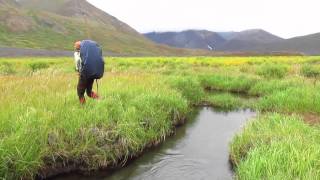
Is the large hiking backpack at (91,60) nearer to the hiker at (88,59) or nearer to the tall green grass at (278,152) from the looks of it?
the hiker at (88,59)

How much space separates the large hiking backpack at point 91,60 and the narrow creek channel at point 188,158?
118 inches

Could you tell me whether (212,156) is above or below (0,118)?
below

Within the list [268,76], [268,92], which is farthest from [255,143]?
[268,76]

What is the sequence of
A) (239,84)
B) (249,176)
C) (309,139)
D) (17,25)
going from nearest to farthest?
(249,176) → (309,139) → (239,84) → (17,25)

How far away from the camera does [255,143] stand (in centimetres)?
1118

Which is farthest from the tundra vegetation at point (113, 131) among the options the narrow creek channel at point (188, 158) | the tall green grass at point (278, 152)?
the narrow creek channel at point (188, 158)

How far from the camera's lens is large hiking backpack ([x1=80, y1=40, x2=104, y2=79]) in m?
13.0

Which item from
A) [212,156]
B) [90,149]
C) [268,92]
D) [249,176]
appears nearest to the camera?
[249,176]

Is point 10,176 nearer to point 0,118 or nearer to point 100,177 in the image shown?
point 0,118

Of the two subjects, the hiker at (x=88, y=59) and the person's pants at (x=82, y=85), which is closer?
the hiker at (x=88, y=59)

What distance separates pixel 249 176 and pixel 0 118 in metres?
6.21

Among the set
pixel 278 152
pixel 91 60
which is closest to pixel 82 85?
pixel 91 60

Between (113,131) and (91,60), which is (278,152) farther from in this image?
(91,60)

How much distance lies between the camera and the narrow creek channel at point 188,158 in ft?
38.3
